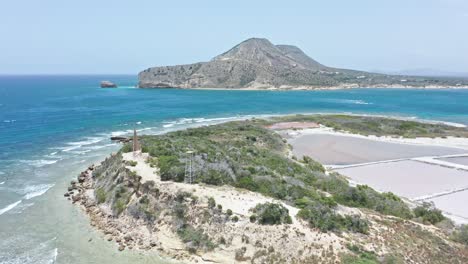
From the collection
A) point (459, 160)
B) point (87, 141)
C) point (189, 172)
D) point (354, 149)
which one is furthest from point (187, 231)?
point (87, 141)

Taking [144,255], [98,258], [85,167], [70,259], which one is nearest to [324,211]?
[144,255]

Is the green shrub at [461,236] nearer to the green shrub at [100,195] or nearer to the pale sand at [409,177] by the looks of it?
the pale sand at [409,177]

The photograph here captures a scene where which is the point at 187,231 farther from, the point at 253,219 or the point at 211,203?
the point at 253,219

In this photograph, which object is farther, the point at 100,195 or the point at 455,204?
the point at 455,204

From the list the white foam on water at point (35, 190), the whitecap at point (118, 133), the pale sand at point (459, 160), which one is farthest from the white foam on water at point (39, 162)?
the pale sand at point (459, 160)

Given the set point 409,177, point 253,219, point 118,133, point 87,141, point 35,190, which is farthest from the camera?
point 118,133

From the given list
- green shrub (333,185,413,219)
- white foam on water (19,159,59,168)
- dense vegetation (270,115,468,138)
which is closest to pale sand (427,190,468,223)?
green shrub (333,185,413,219)

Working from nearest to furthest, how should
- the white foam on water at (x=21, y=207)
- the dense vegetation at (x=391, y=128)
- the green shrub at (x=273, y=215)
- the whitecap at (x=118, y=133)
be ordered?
the green shrub at (x=273, y=215), the white foam on water at (x=21, y=207), the whitecap at (x=118, y=133), the dense vegetation at (x=391, y=128)
